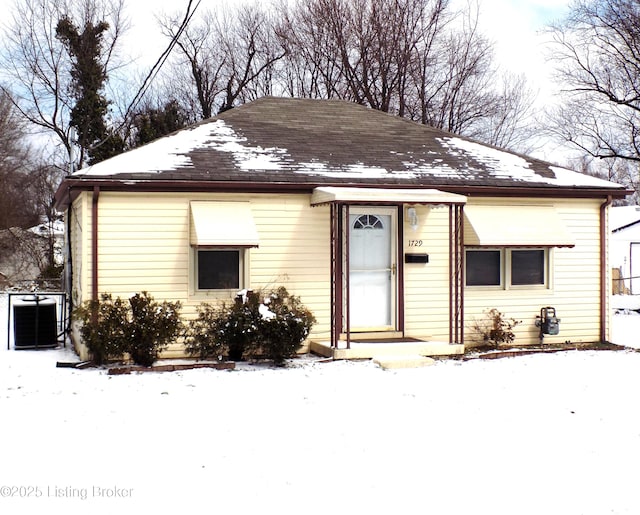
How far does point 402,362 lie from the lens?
34.2 feet

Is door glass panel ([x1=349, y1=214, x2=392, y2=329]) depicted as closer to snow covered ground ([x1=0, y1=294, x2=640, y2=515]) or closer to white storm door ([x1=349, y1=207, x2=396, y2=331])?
white storm door ([x1=349, y1=207, x2=396, y2=331])

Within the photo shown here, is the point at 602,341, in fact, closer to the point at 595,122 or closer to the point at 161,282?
the point at 161,282

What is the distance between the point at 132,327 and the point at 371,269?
4164 millimetres

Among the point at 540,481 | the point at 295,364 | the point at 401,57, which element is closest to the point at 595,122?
the point at 401,57

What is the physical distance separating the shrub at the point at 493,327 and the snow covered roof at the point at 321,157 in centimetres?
227

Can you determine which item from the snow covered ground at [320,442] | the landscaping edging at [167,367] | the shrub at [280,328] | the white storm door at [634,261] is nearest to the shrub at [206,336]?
the landscaping edging at [167,367]

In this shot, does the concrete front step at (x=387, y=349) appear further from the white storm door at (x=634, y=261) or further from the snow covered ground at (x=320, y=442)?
the white storm door at (x=634, y=261)

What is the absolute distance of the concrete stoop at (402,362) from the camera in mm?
10383

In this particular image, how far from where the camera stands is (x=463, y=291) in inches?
474

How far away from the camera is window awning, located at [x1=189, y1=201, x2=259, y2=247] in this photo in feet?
35.3

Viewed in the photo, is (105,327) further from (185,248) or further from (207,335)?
(185,248)

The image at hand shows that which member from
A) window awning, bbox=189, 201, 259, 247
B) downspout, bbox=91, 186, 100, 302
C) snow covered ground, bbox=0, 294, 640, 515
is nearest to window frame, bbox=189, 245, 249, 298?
window awning, bbox=189, 201, 259, 247

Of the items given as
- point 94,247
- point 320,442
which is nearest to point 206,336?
point 94,247

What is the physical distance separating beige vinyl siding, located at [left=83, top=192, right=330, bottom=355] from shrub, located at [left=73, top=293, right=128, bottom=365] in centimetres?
61
